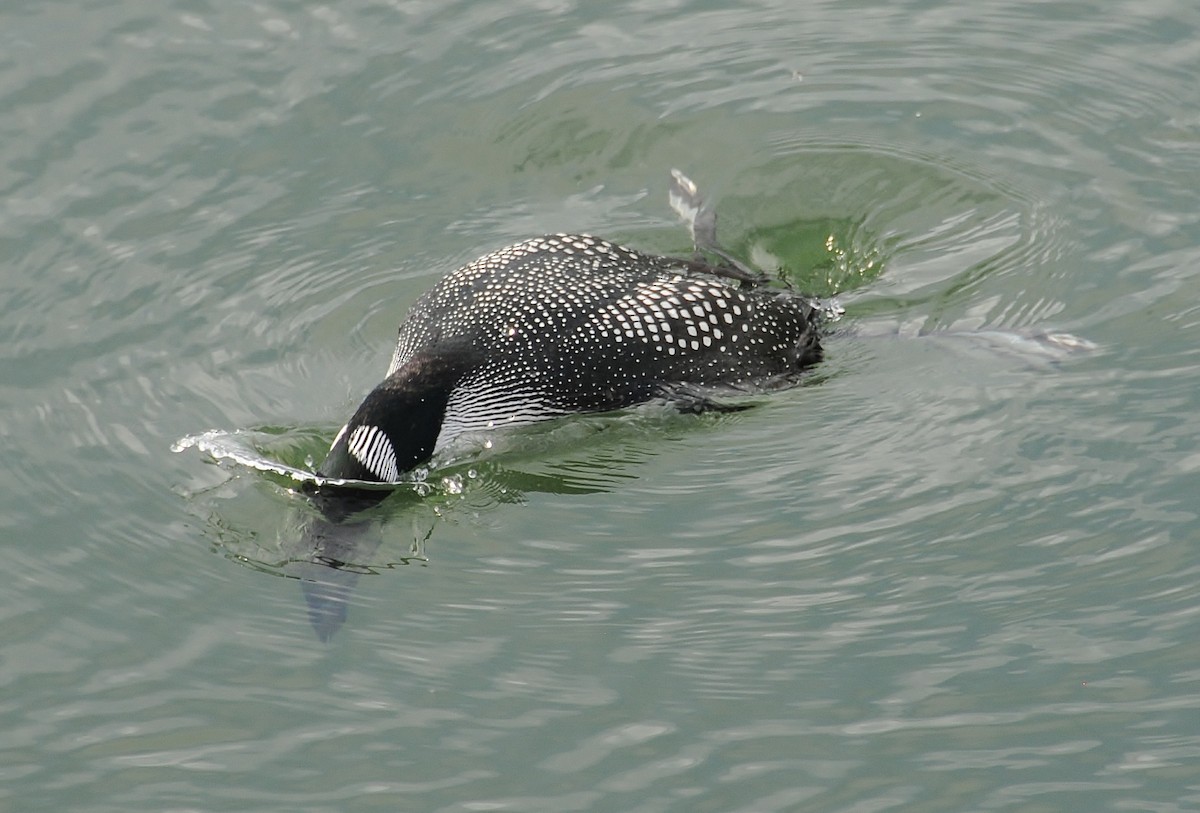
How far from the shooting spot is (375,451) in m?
7.00

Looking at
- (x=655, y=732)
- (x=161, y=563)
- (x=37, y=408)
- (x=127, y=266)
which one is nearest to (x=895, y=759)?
(x=655, y=732)

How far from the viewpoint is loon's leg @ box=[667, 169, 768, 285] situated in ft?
27.1

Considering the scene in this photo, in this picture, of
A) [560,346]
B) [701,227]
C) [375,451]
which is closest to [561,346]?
[560,346]

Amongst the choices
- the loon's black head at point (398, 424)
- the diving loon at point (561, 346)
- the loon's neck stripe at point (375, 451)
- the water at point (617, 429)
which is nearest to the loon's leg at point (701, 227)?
the water at point (617, 429)

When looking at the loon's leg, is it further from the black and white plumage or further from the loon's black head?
the loon's black head

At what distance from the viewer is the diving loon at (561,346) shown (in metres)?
7.30

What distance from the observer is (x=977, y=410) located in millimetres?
7500

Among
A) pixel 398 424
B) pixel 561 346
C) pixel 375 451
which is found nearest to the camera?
pixel 375 451

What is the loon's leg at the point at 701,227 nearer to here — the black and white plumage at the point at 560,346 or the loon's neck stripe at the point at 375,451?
the black and white plumage at the point at 560,346

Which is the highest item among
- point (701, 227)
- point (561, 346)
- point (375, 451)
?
point (701, 227)

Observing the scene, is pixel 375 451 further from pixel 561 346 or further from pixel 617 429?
pixel 617 429

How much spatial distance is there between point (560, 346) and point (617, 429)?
18.0 inches

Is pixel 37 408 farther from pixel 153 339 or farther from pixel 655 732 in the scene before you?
pixel 655 732

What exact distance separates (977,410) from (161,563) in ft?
11.5
